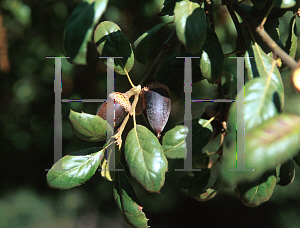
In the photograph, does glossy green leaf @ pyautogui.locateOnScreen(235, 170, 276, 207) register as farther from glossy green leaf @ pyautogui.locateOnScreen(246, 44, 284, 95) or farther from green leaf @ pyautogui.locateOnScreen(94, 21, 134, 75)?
green leaf @ pyautogui.locateOnScreen(94, 21, 134, 75)

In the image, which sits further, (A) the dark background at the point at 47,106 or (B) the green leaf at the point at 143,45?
(A) the dark background at the point at 47,106

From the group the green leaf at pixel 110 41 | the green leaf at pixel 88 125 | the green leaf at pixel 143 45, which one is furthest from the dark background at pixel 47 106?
the green leaf at pixel 88 125

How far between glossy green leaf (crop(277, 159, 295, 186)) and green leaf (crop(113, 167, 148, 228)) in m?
0.40

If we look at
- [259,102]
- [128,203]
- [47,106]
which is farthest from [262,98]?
[47,106]

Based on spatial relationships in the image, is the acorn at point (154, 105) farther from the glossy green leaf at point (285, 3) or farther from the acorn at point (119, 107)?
the glossy green leaf at point (285, 3)

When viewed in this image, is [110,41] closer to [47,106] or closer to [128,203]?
[128,203]

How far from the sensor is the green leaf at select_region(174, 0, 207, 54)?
46 cm

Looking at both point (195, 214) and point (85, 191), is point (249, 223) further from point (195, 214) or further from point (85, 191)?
point (85, 191)

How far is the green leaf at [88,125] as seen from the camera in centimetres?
56

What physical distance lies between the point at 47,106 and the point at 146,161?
3.27 feet

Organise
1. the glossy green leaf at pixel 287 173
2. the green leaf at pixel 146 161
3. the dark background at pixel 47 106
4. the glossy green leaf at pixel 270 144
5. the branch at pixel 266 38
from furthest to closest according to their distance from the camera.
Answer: the dark background at pixel 47 106 → the glossy green leaf at pixel 287 173 → the green leaf at pixel 146 161 → the branch at pixel 266 38 → the glossy green leaf at pixel 270 144

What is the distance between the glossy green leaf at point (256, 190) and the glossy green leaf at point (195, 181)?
150 millimetres

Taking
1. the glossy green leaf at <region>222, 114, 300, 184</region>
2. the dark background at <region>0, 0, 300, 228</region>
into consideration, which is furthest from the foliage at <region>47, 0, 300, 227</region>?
the dark background at <region>0, 0, 300, 228</region>

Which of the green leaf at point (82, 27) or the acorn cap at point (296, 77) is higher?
the green leaf at point (82, 27)
